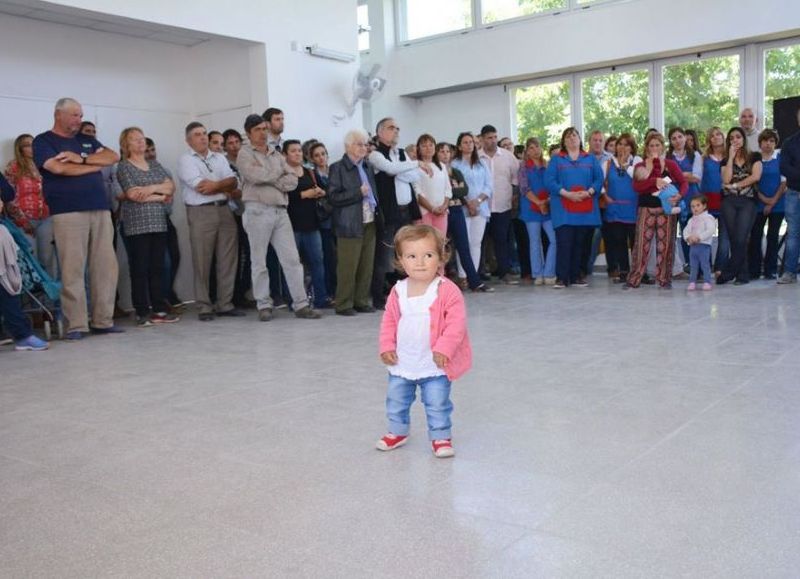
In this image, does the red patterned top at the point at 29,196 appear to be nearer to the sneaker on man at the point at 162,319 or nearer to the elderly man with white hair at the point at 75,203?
the elderly man with white hair at the point at 75,203

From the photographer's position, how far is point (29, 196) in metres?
6.40

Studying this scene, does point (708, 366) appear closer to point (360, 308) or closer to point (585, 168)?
point (360, 308)

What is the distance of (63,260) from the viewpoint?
18.9 feet

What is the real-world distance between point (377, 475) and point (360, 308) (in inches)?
165

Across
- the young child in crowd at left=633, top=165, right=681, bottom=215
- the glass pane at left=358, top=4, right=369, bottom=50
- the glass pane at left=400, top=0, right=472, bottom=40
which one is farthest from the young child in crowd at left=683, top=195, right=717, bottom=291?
the glass pane at left=358, top=4, right=369, bottom=50

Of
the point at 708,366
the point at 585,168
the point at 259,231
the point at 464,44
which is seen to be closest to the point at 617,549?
the point at 708,366

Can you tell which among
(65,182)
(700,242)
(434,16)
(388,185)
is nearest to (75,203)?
(65,182)

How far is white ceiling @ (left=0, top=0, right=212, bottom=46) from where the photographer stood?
6473 mm

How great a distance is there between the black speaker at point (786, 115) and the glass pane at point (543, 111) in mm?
2775

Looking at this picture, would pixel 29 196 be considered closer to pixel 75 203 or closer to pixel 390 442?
pixel 75 203

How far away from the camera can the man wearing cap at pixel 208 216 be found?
6.60 metres

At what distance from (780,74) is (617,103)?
6.46 feet

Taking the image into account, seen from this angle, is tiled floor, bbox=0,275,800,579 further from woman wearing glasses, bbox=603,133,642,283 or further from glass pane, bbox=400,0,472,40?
glass pane, bbox=400,0,472,40

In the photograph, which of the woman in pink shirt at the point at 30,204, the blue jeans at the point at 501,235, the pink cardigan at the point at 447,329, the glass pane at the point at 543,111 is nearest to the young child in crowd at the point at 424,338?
the pink cardigan at the point at 447,329
